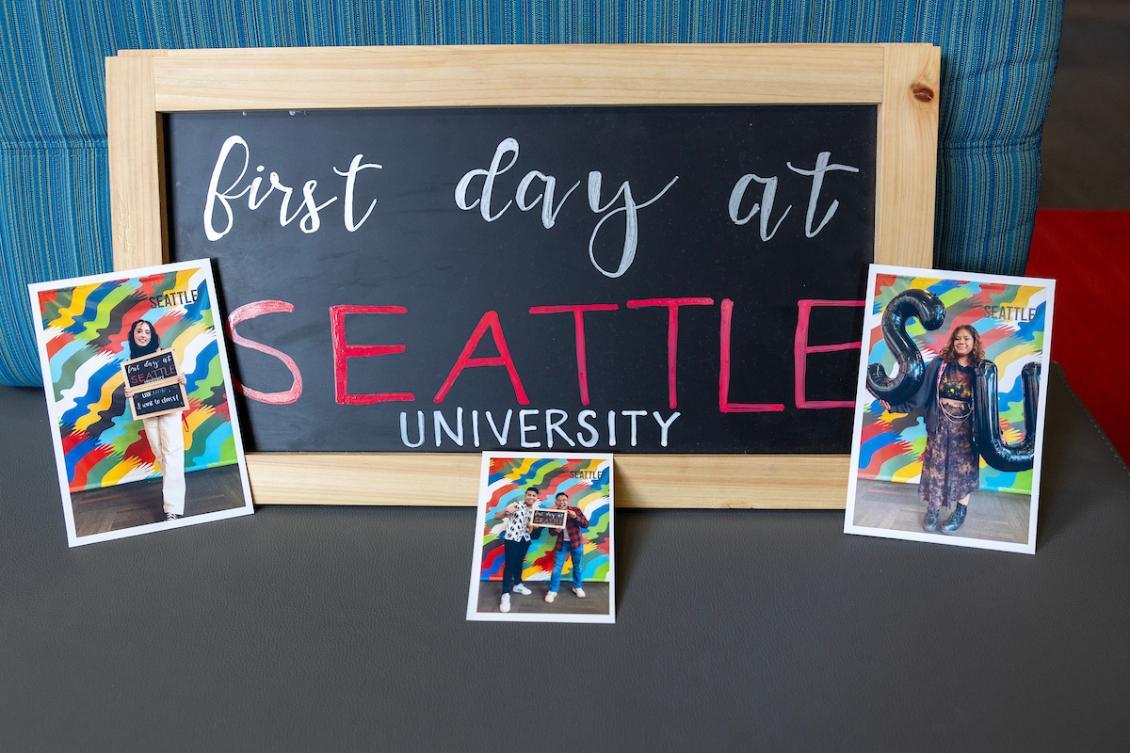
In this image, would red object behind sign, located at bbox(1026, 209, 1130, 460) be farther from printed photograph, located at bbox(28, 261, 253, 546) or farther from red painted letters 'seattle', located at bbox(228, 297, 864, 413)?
printed photograph, located at bbox(28, 261, 253, 546)

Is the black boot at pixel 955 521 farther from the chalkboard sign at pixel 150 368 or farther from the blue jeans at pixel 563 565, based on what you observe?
the chalkboard sign at pixel 150 368

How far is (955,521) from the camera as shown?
2.73 ft

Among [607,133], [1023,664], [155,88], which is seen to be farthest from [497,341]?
[1023,664]

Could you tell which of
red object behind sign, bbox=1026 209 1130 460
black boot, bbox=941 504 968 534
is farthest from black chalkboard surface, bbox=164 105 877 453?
red object behind sign, bbox=1026 209 1130 460

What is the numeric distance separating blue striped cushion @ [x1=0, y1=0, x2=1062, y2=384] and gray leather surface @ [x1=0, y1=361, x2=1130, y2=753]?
314mm

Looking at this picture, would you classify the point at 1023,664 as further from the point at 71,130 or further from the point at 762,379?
the point at 71,130

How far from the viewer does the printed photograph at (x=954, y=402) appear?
828 millimetres

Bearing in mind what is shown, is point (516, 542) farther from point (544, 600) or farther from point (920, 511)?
point (920, 511)

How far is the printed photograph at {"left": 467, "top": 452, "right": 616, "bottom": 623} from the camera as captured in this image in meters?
0.75

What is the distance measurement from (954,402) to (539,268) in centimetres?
39

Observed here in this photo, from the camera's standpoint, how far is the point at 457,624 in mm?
742

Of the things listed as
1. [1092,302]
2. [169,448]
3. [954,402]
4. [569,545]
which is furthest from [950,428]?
[1092,302]

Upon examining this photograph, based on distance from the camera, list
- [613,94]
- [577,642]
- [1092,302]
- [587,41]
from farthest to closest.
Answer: [1092,302] → [587,41] → [613,94] → [577,642]

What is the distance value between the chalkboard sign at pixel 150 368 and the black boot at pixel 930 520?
0.70m
